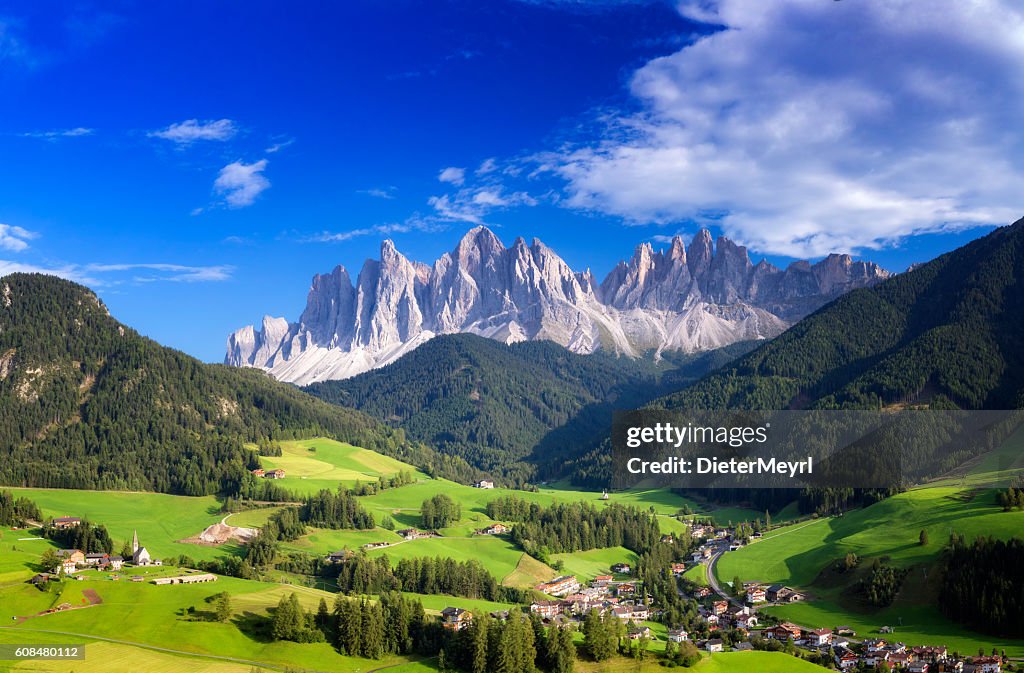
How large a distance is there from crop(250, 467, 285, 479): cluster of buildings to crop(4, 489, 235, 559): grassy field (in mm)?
14341

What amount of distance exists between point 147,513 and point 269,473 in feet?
107

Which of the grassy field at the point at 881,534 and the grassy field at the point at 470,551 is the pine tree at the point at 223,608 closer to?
the grassy field at the point at 470,551

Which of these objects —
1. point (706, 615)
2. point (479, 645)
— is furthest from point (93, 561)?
point (706, 615)

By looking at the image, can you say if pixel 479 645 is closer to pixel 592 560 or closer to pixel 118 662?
pixel 118 662

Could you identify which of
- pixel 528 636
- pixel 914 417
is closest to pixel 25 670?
pixel 528 636

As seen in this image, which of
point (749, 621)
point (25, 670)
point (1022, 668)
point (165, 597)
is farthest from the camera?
point (749, 621)

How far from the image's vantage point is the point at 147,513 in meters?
148

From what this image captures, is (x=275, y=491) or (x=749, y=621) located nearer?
(x=749, y=621)

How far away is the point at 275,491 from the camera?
16475cm

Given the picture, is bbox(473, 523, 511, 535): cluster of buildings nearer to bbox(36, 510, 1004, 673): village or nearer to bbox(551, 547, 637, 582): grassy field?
bbox(551, 547, 637, 582): grassy field

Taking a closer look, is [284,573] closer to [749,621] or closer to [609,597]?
[609,597]

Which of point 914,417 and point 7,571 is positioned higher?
point 914,417

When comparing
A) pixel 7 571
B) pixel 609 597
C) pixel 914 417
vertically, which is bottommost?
pixel 609 597

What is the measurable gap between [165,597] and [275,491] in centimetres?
7644
